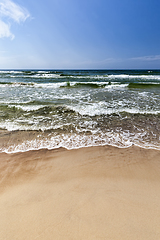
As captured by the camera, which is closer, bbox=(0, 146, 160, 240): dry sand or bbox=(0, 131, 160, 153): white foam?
bbox=(0, 146, 160, 240): dry sand

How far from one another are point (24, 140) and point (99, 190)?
2.92 meters

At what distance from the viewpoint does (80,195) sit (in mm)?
2201

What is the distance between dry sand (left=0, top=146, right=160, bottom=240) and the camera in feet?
5.57

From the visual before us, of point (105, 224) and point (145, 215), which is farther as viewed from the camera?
point (145, 215)

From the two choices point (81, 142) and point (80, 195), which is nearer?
point (80, 195)

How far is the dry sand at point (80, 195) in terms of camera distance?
5.57 feet

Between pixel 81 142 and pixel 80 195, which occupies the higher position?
pixel 81 142

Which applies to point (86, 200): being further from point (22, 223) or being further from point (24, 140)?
point (24, 140)

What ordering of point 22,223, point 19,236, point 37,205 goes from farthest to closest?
1. point 37,205
2. point 22,223
3. point 19,236

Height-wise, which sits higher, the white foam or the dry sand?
the white foam

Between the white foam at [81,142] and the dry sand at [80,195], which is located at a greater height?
the white foam at [81,142]

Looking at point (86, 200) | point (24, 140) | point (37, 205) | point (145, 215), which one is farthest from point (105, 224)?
point (24, 140)

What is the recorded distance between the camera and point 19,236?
1647 mm

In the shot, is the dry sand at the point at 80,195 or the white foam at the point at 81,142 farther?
the white foam at the point at 81,142
